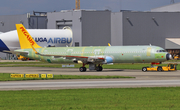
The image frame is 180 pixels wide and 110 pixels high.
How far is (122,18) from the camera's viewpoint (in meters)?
105

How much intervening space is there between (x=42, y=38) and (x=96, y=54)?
4893 centimetres

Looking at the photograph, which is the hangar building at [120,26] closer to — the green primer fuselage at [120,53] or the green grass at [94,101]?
the green primer fuselage at [120,53]

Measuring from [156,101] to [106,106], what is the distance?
3.92 metres

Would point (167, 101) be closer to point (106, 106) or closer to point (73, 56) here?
point (106, 106)

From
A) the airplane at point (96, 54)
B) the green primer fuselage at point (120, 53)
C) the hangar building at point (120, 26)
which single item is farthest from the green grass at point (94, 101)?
the hangar building at point (120, 26)

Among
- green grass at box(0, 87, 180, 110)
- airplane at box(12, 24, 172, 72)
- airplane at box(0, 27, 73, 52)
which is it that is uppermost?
airplane at box(0, 27, 73, 52)

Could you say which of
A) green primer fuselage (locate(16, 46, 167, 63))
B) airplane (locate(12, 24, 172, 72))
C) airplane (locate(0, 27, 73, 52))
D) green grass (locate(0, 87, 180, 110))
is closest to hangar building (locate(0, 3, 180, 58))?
airplane (locate(0, 27, 73, 52))

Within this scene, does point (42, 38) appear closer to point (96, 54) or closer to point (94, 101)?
point (96, 54)

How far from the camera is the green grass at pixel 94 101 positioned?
62.6 ft

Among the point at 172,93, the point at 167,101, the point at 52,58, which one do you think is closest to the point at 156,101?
the point at 167,101

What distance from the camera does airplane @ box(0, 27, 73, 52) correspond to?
102 meters

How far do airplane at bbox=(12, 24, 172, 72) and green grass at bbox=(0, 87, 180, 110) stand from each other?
27673 millimetres

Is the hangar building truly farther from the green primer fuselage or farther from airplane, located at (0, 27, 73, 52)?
the green primer fuselage

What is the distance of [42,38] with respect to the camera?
103 m
